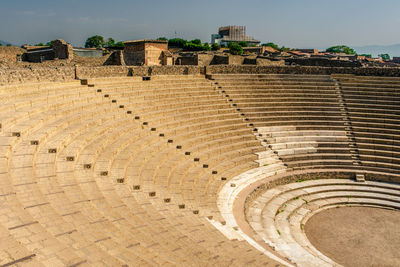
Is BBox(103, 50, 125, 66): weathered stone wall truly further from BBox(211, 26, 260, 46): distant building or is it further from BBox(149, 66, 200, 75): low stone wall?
BBox(211, 26, 260, 46): distant building

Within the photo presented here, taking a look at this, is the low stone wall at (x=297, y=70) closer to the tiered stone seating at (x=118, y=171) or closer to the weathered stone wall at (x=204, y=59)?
the tiered stone seating at (x=118, y=171)

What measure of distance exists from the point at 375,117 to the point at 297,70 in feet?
19.5

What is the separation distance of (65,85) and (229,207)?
356 inches

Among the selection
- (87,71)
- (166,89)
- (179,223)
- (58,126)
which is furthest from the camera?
(166,89)

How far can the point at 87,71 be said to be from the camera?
15.5 metres

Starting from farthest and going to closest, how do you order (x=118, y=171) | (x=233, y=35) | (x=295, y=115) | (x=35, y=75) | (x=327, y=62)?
(x=233, y=35) < (x=327, y=62) < (x=295, y=115) < (x=35, y=75) < (x=118, y=171)

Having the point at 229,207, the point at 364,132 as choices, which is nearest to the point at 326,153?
the point at 364,132

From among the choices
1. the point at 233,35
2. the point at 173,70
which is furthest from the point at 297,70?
the point at 233,35

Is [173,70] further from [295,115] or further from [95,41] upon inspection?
[95,41]

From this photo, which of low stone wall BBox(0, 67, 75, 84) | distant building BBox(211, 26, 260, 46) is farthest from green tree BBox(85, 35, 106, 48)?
low stone wall BBox(0, 67, 75, 84)

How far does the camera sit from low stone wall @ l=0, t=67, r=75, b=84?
11493mm

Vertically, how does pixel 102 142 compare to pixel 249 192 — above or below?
above

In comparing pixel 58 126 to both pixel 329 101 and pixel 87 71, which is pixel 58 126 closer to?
pixel 87 71

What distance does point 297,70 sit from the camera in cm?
2119
